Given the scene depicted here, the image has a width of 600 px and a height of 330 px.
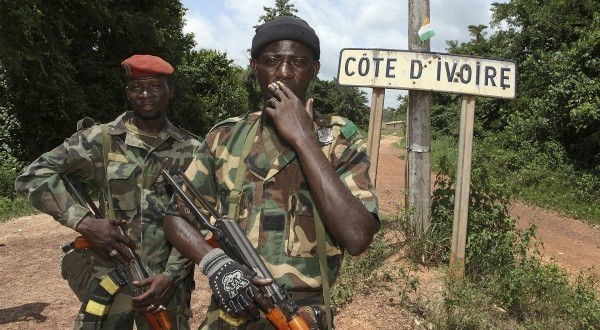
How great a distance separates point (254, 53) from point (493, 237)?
3923mm

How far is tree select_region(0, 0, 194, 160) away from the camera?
416 inches

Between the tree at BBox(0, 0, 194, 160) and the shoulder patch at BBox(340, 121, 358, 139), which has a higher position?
the tree at BBox(0, 0, 194, 160)

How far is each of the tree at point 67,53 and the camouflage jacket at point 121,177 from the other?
27.5 feet

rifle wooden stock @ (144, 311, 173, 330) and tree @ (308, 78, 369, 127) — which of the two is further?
tree @ (308, 78, 369, 127)

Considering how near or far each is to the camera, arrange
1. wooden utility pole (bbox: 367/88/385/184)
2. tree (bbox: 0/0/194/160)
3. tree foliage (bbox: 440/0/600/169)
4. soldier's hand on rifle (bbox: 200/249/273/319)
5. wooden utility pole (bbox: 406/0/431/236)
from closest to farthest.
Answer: soldier's hand on rifle (bbox: 200/249/273/319) < wooden utility pole (bbox: 367/88/385/184) < wooden utility pole (bbox: 406/0/431/236) < tree (bbox: 0/0/194/160) < tree foliage (bbox: 440/0/600/169)

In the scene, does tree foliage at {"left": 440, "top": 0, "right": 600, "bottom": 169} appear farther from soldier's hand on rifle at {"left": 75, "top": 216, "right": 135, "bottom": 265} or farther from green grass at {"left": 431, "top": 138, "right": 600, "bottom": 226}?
soldier's hand on rifle at {"left": 75, "top": 216, "right": 135, "bottom": 265}

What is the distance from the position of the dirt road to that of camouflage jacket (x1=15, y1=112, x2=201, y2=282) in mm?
1931

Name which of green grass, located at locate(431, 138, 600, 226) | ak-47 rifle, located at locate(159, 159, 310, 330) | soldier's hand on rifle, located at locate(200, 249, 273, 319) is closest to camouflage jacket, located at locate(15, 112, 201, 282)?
ak-47 rifle, located at locate(159, 159, 310, 330)

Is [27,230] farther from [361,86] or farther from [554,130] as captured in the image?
[554,130]

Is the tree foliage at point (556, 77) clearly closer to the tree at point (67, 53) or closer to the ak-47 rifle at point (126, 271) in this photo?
the tree at point (67, 53)

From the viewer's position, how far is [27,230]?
8.39 m

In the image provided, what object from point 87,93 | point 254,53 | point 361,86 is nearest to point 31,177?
point 254,53

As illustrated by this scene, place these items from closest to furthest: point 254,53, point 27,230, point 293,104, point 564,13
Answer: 1. point 293,104
2. point 254,53
3. point 27,230
4. point 564,13

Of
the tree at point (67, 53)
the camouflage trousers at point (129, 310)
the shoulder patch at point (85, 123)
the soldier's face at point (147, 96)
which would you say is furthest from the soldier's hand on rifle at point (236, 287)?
the tree at point (67, 53)
